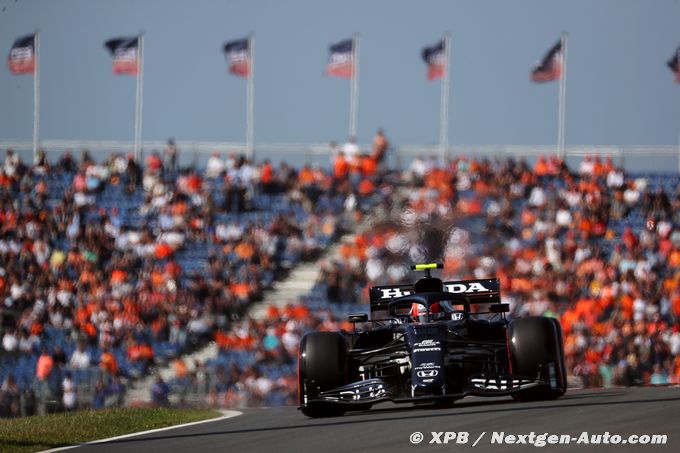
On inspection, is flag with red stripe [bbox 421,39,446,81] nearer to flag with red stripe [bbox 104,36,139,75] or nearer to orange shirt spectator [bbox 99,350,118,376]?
flag with red stripe [bbox 104,36,139,75]

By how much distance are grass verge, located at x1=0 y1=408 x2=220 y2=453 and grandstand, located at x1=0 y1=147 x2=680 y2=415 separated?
4.58 meters

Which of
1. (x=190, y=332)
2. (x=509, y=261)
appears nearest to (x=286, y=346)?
(x=190, y=332)

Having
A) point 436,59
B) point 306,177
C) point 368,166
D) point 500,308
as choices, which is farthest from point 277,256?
point 500,308

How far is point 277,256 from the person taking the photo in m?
30.3

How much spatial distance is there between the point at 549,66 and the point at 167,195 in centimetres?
1031

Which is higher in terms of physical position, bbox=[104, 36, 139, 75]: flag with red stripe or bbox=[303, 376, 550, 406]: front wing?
bbox=[104, 36, 139, 75]: flag with red stripe

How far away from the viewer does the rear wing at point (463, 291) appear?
1662 centimetres

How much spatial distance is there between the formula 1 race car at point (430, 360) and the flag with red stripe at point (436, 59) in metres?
20.7

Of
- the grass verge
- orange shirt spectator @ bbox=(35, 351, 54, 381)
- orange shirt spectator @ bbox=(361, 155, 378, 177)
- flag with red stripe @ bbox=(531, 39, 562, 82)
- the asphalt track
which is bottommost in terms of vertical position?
orange shirt spectator @ bbox=(35, 351, 54, 381)

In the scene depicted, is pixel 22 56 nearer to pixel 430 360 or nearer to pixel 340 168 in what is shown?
pixel 340 168

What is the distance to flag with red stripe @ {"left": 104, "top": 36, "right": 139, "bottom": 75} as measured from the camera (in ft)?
122

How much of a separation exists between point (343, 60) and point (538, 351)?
22756mm

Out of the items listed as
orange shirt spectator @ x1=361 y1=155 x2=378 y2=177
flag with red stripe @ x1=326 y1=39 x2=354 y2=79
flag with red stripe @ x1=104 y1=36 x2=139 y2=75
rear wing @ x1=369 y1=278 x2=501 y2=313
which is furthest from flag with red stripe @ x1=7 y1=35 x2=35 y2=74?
rear wing @ x1=369 y1=278 x2=501 y2=313

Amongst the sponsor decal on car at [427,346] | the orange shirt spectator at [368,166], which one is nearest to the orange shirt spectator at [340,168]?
the orange shirt spectator at [368,166]
